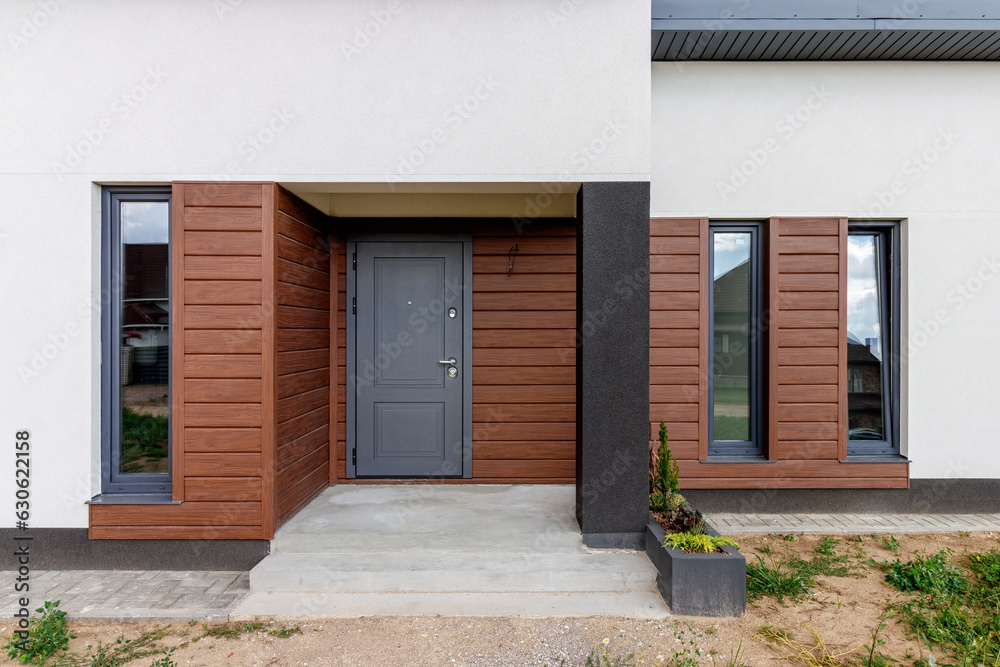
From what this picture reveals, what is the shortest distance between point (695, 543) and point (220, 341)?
10.3ft

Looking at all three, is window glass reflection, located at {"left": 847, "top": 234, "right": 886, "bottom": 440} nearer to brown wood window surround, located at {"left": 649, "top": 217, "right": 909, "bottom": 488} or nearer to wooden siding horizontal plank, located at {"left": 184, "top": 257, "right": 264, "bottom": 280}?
brown wood window surround, located at {"left": 649, "top": 217, "right": 909, "bottom": 488}

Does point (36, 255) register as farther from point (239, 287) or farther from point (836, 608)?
point (836, 608)

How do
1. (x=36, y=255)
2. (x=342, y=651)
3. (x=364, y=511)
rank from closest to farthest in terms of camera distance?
(x=342, y=651) < (x=36, y=255) < (x=364, y=511)

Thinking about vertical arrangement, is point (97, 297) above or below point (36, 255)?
below

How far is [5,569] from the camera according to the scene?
3.52 meters

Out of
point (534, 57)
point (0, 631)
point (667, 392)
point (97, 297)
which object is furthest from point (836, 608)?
point (97, 297)

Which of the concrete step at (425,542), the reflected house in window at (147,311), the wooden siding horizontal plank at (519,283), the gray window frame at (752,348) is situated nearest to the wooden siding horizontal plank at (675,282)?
the gray window frame at (752,348)

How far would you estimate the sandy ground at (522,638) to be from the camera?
2672 millimetres

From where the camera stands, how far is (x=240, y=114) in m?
3.46

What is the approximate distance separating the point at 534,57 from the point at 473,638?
345 centimetres

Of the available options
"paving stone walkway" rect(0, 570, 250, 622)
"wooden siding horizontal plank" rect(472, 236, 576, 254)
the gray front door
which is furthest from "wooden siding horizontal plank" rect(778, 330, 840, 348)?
"paving stone walkway" rect(0, 570, 250, 622)

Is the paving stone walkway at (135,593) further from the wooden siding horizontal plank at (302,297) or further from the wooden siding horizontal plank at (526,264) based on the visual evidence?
the wooden siding horizontal plank at (526,264)

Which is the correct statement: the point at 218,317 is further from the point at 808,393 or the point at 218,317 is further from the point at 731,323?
the point at 808,393

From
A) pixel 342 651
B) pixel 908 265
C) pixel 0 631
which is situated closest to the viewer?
pixel 342 651
